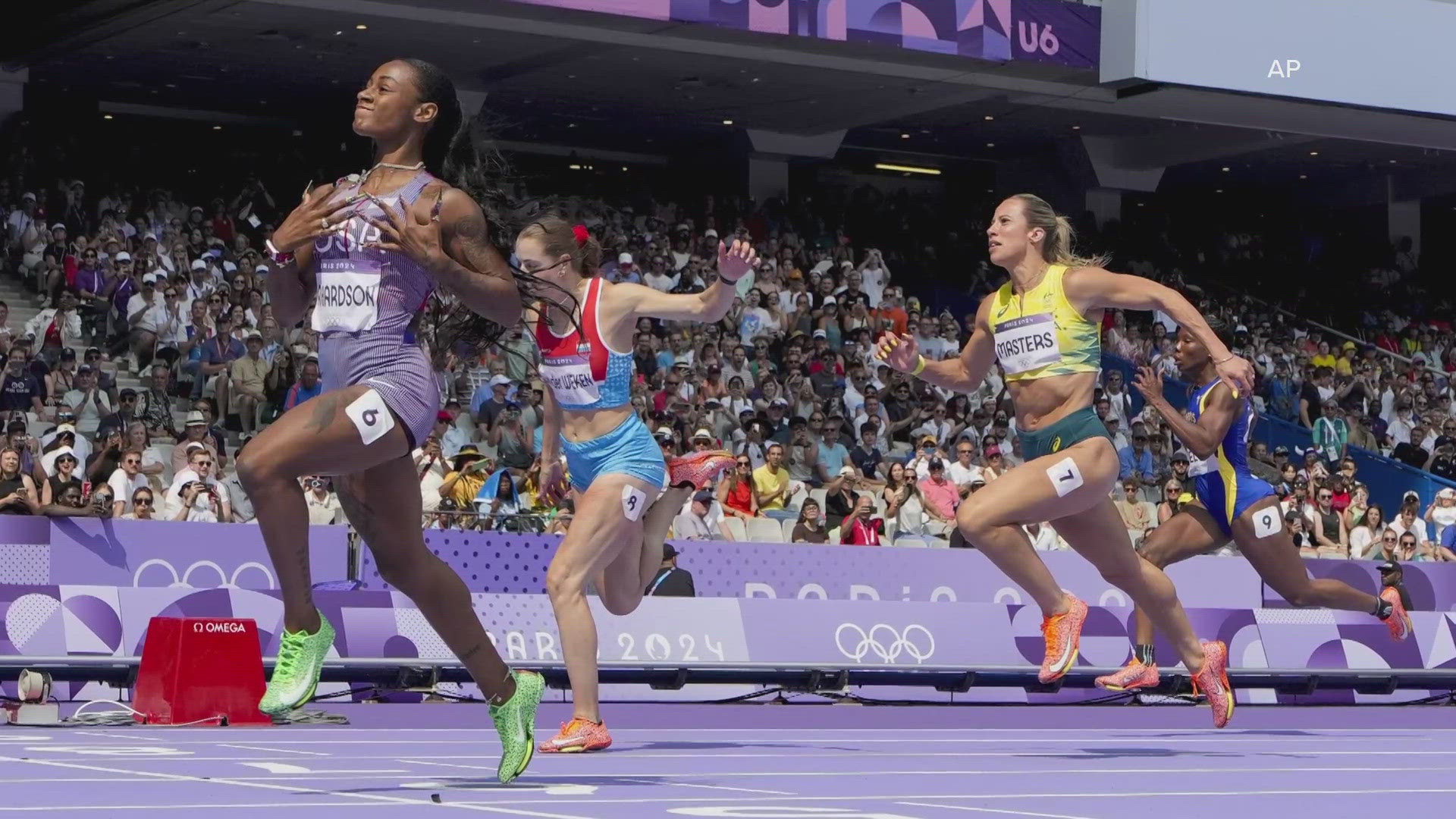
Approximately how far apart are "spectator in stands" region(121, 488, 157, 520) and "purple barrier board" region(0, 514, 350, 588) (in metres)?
0.63

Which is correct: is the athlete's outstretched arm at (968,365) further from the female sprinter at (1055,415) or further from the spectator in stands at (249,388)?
the spectator in stands at (249,388)

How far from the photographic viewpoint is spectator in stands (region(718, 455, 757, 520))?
18.8 m

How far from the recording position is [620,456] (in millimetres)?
8430

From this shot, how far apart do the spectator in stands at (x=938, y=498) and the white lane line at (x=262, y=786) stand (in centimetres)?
1354

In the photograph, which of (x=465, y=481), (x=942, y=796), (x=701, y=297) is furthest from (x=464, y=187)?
(x=465, y=481)

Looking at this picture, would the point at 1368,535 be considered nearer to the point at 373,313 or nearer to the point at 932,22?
the point at 932,22

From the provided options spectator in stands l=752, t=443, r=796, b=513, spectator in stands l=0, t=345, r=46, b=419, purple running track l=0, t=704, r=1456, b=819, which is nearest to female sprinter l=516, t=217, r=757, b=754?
purple running track l=0, t=704, r=1456, b=819

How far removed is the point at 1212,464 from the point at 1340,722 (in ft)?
7.32

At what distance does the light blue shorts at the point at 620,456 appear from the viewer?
840 cm

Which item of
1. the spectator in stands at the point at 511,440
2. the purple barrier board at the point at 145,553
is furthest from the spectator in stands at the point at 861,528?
the purple barrier board at the point at 145,553

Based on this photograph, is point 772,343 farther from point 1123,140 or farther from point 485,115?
point 485,115

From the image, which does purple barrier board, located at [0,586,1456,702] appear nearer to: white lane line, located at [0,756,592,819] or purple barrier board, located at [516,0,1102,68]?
white lane line, located at [0,756,592,819]

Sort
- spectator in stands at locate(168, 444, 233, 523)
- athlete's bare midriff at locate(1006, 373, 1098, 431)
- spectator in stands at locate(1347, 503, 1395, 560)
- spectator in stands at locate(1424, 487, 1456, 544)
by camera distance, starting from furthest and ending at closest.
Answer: spectator in stands at locate(1424, 487, 1456, 544), spectator in stands at locate(1347, 503, 1395, 560), spectator in stands at locate(168, 444, 233, 523), athlete's bare midriff at locate(1006, 373, 1098, 431)

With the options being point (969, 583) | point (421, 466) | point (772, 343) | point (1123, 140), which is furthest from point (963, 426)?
point (1123, 140)
